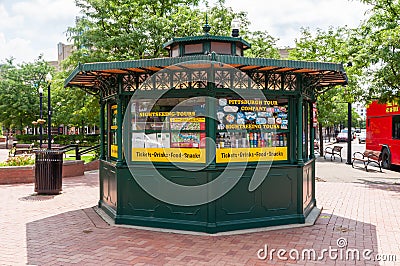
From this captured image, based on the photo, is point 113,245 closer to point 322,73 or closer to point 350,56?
point 322,73

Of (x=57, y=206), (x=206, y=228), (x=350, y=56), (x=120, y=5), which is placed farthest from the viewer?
(x=120, y=5)

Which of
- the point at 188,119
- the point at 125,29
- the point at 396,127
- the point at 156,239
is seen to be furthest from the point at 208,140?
the point at 396,127

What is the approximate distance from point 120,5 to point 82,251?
12132 millimetres

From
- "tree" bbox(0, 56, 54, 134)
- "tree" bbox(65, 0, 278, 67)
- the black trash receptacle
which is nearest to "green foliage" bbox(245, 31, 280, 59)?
A: "tree" bbox(65, 0, 278, 67)

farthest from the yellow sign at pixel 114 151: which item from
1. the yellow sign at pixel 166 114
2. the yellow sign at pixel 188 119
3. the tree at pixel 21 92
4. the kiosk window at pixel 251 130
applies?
the tree at pixel 21 92

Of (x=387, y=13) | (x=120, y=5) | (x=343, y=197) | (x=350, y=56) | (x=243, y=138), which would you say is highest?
(x=120, y=5)

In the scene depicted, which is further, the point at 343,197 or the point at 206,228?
the point at 343,197

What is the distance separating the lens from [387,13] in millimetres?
13562

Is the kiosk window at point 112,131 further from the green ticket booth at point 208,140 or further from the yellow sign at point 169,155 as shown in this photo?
the yellow sign at point 169,155

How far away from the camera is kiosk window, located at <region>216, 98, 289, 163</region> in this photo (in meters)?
6.86

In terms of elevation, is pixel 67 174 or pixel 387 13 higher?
pixel 387 13

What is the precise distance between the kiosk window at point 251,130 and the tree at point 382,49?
6703mm

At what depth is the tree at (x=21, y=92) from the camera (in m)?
35.2

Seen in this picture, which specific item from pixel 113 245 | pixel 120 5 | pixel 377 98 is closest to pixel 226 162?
pixel 113 245
